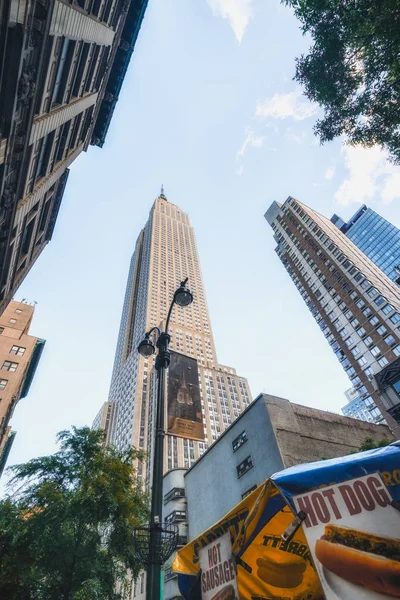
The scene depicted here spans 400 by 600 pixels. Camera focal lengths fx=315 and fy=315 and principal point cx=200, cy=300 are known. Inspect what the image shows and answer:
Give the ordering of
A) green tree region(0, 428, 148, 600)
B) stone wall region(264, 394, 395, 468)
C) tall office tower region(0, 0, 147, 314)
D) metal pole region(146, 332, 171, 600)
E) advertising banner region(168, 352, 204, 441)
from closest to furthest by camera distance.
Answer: metal pole region(146, 332, 171, 600), advertising banner region(168, 352, 204, 441), tall office tower region(0, 0, 147, 314), green tree region(0, 428, 148, 600), stone wall region(264, 394, 395, 468)

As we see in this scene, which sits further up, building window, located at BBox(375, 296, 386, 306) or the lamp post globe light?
building window, located at BBox(375, 296, 386, 306)

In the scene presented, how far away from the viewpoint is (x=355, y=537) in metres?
3.23

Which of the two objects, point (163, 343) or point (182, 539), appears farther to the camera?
point (182, 539)

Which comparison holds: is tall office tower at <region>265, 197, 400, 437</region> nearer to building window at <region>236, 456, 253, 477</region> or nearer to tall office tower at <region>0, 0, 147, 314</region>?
building window at <region>236, 456, 253, 477</region>

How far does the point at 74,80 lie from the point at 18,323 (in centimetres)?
4139

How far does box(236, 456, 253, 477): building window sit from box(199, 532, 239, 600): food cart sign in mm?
20195

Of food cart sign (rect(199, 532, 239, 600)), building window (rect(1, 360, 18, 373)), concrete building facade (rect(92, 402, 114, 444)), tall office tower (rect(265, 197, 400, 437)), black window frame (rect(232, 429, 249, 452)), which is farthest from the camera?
concrete building facade (rect(92, 402, 114, 444))

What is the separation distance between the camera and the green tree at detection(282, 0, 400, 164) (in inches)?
442

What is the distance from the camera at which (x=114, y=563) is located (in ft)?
55.7

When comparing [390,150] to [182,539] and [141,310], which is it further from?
[141,310]


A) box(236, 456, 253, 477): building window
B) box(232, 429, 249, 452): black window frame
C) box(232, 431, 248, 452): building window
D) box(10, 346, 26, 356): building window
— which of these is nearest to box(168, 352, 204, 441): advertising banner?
box(236, 456, 253, 477): building window

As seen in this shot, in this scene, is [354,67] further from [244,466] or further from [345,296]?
[345,296]

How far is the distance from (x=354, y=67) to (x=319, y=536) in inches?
662

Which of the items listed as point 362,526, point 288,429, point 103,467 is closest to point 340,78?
point 362,526
